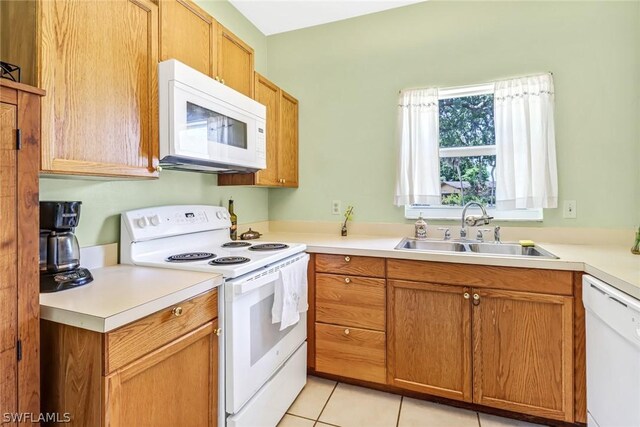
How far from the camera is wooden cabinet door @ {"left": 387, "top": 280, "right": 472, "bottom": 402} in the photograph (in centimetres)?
170

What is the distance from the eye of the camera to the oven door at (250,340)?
1.32 metres

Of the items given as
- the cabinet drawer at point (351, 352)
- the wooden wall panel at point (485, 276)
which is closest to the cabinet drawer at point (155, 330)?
the cabinet drawer at point (351, 352)

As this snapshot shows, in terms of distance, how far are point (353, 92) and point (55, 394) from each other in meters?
2.44

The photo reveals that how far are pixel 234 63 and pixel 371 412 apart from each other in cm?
217

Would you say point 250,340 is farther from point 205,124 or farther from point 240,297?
point 205,124

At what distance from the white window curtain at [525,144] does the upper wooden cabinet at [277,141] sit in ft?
4.90

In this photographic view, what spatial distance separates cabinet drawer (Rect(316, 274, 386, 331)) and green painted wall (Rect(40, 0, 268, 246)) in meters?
0.92

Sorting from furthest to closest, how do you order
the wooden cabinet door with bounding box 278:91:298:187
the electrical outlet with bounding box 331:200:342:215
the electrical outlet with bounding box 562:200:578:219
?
1. the electrical outlet with bounding box 331:200:342:215
2. the wooden cabinet door with bounding box 278:91:298:187
3. the electrical outlet with bounding box 562:200:578:219

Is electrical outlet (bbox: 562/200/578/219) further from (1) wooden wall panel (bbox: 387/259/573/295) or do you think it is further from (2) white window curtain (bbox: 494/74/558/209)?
(1) wooden wall panel (bbox: 387/259/573/295)

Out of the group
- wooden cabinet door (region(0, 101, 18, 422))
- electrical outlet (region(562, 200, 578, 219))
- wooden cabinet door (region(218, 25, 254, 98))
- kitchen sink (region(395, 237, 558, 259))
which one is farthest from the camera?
electrical outlet (region(562, 200, 578, 219))

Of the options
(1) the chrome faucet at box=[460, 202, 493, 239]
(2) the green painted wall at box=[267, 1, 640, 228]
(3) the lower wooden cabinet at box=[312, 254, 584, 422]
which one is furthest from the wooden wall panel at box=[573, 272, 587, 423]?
(2) the green painted wall at box=[267, 1, 640, 228]

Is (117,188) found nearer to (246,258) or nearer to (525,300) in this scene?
(246,258)

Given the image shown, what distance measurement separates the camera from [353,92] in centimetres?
255

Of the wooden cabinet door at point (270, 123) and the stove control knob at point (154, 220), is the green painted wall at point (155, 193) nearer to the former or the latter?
the stove control knob at point (154, 220)
